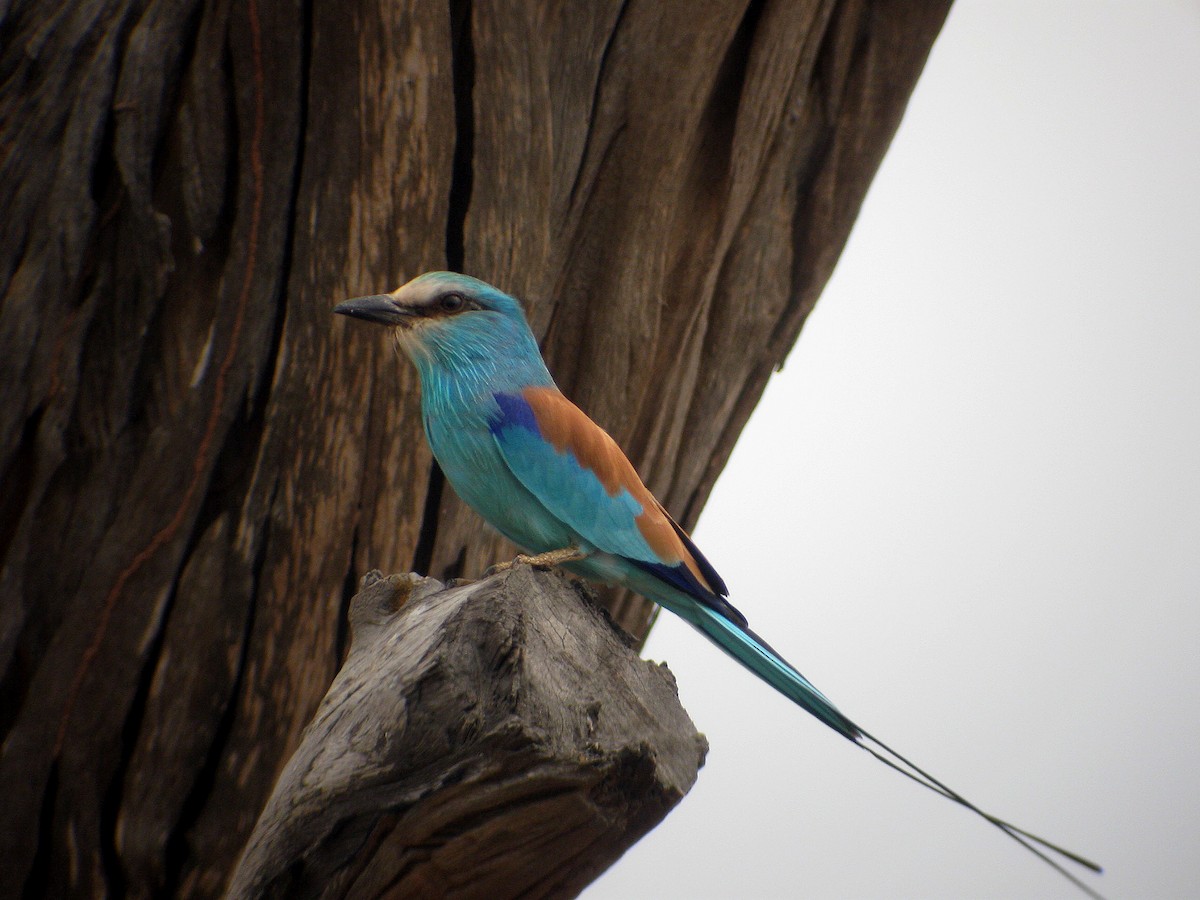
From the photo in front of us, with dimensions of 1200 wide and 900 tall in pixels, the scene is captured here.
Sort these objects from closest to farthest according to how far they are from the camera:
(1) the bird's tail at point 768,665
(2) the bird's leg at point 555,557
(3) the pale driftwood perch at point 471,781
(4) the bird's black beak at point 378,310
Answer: (3) the pale driftwood perch at point 471,781 → (1) the bird's tail at point 768,665 → (2) the bird's leg at point 555,557 → (4) the bird's black beak at point 378,310

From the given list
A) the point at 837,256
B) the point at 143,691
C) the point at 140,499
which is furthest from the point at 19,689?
the point at 837,256

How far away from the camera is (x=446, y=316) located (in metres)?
2.71

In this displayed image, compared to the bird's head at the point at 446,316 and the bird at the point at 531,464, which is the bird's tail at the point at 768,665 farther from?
the bird's head at the point at 446,316

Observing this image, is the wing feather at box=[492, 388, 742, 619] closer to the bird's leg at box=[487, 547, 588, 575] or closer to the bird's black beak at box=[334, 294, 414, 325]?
the bird's leg at box=[487, 547, 588, 575]

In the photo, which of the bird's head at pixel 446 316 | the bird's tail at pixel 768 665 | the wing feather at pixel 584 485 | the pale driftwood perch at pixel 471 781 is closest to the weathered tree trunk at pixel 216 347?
the bird's head at pixel 446 316

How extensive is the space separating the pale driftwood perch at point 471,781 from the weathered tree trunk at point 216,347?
→ 119cm

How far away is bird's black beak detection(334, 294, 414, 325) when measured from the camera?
8.38 ft

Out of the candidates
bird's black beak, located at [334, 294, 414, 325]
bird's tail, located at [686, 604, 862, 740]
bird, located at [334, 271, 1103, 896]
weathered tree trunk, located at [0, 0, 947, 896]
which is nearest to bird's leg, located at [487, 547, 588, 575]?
bird, located at [334, 271, 1103, 896]

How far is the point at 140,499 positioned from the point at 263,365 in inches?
18.4

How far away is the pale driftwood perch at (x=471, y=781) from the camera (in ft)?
4.81

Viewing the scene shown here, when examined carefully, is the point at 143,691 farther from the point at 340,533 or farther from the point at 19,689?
the point at 340,533

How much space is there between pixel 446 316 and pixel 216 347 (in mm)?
631

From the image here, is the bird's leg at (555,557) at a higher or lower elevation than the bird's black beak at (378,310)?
lower

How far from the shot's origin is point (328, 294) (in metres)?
2.82
